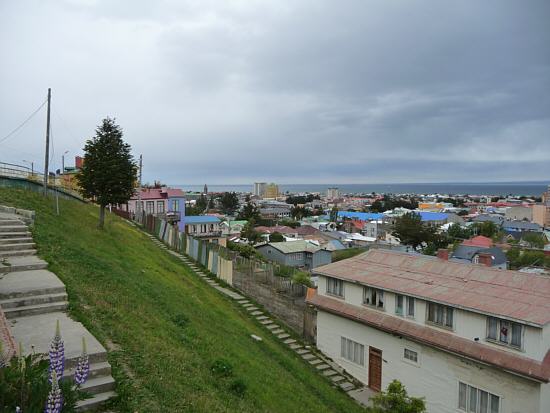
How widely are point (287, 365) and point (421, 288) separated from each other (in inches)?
269

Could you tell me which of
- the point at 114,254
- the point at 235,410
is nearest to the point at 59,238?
the point at 114,254

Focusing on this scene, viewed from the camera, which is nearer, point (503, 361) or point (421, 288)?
point (503, 361)

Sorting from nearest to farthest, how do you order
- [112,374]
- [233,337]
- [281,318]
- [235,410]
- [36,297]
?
[112,374], [235,410], [36,297], [233,337], [281,318]

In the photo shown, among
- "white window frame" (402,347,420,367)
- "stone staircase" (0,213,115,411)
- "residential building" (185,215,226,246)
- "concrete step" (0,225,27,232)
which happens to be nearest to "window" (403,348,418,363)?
"white window frame" (402,347,420,367)

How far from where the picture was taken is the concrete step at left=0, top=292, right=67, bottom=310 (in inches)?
364

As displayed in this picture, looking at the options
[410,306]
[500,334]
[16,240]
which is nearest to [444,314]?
[410,306]

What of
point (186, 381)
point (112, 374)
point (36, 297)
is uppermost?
point (36, 297)

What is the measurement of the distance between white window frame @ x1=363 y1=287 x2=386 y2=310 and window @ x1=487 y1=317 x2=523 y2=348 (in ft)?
15.4

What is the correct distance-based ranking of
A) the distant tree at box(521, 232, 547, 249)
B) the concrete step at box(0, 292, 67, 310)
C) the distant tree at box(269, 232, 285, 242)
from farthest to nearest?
1. the distant tree at box(521, 232, 547, 249)
2. the distant tree at box(269, 232, 285, 242)
3. the concrete step at box(0, 292, 67, 310)

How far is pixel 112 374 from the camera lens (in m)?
7.33

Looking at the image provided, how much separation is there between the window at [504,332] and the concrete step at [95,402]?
13.5 meters

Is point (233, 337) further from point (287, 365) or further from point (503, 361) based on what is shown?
point (503, 361)

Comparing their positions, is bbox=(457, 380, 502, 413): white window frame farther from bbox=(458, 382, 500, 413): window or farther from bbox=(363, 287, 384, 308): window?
bbox=(363, 287, 384, 308): window

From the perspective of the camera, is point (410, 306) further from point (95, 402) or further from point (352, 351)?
point (95, 402)
